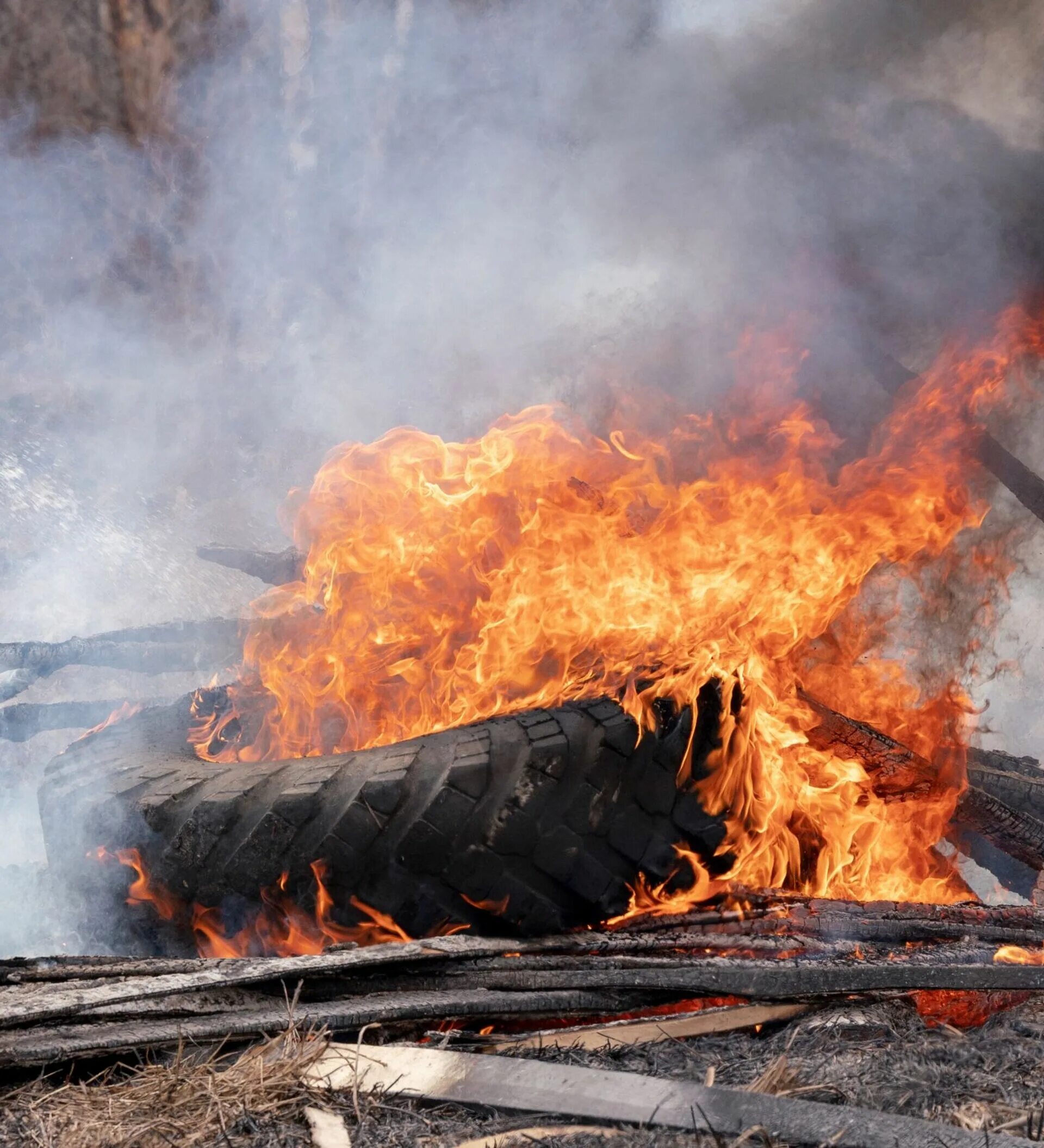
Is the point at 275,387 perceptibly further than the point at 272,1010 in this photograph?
Yes

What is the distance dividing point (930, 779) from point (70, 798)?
3.87 meters

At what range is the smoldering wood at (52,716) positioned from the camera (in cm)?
538

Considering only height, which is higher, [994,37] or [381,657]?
[994,37]

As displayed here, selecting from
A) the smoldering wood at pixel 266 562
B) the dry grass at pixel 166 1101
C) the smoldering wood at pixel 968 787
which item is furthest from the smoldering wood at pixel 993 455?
the dry grass at pixel 166 1101

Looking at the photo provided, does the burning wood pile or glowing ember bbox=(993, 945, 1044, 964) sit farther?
glowing ember bbox=(993, 945, 1044, 964)

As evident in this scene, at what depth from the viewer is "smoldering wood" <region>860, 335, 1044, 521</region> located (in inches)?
229

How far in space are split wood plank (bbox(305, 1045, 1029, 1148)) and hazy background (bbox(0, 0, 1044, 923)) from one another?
4.17 m

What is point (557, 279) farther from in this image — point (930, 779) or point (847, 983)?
point (847, 983)

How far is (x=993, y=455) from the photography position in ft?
19.3

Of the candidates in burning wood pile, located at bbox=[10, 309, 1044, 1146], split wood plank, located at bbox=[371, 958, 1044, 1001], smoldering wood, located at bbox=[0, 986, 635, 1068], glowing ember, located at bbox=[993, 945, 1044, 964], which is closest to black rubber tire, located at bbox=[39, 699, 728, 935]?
burning wood pile, located at bbox=[10, 309, 1044, 1146]

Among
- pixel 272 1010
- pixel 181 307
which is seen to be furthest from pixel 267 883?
pixel 181 307

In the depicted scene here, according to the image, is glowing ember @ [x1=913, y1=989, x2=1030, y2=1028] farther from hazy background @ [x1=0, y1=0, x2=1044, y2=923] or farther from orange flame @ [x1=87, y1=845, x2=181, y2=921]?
hazy background @ [x1=0, y1=0, x2=1044, y2=923]

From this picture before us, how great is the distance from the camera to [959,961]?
3.13 meters

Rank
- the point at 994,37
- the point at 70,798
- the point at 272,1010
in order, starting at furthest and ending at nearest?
the point at 994,37 < the point at 70,798 < the point at 272,1010
